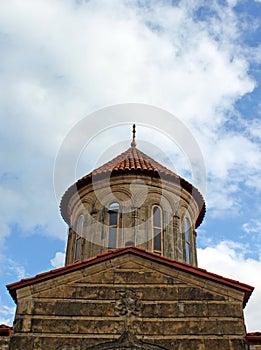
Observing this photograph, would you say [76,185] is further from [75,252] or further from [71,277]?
[71,277]

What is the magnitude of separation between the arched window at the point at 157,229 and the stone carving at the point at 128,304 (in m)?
5.01

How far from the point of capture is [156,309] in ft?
A: 32.1

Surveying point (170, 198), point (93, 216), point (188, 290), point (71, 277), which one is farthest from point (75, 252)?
point (188, 290)

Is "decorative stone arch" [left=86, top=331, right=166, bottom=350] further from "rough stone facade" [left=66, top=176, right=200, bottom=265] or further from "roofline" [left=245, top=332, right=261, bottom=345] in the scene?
"rough stone facade" [left=66, top=176, right=200, bottom=265]

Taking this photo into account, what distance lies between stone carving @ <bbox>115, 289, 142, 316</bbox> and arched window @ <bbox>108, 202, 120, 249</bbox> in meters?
5.00

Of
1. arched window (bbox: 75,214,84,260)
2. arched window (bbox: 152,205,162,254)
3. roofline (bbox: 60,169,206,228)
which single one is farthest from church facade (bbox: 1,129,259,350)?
roofline (bbox: 60,169,206,228)

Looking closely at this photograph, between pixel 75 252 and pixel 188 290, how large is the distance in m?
7.04

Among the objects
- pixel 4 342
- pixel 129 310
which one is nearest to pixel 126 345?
pixel 129 310

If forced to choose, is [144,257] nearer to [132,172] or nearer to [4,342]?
[4,342]

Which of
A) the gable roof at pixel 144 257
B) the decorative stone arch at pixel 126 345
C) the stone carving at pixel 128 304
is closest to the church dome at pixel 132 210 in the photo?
the gable roof at pixel 144 257

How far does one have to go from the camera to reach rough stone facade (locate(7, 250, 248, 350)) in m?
9.40

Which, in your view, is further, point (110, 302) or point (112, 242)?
point (112, 242)

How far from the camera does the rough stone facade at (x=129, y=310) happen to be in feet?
30.8

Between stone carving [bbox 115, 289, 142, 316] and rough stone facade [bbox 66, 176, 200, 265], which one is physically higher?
rough stone facade [bbox 66, 176, 200, 265]
